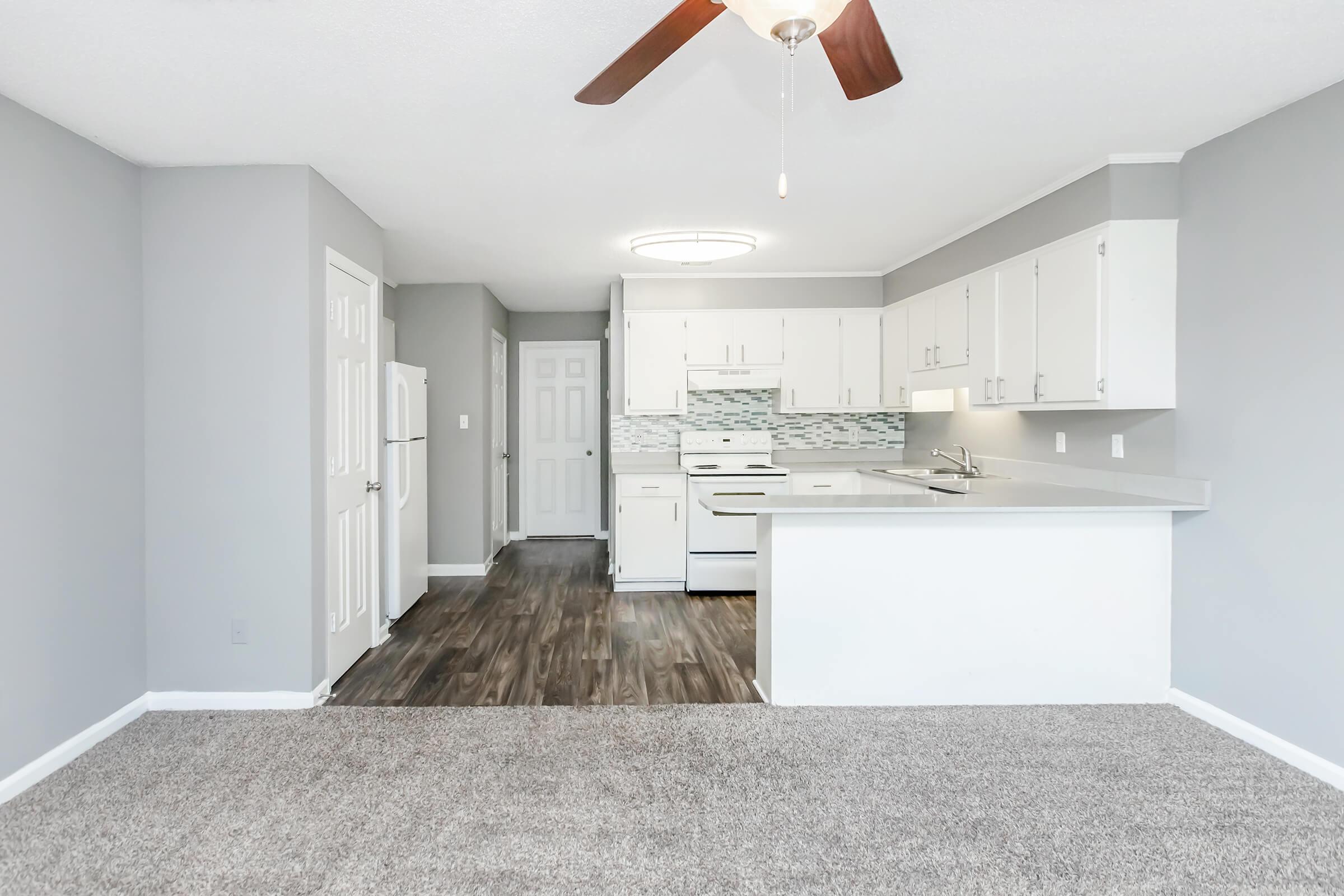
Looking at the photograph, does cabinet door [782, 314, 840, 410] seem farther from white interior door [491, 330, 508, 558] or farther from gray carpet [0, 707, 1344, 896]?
gray carpet [0, 707, 1344, 896]

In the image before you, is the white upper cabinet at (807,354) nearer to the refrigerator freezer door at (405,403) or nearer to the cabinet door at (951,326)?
the cabinet door at (951,326)

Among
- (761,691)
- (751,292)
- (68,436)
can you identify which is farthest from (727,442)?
(68,436)

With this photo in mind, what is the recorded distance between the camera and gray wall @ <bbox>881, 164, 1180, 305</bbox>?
3035 mm

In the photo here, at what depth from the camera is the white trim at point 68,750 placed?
2.38 metres

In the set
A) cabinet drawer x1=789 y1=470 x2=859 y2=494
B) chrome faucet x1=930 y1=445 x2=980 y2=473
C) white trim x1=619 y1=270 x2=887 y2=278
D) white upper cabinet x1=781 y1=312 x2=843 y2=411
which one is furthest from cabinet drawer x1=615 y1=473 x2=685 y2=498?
chrome faucet x1=930 y1=445 x2=980 y2=473

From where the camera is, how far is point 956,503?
3004 millimetres

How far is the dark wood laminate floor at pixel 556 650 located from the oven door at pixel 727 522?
36 cm

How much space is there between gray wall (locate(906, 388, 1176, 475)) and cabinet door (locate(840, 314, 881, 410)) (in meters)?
0.46

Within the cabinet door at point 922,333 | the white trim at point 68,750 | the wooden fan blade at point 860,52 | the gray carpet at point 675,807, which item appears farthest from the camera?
the cabinet door at point 922,333

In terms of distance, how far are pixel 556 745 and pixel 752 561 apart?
8.62 ft

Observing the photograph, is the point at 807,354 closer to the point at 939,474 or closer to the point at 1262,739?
the point at 939,474

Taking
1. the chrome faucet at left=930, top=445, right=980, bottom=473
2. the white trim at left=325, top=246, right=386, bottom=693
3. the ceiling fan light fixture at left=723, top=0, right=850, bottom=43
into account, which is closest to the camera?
the ceiling fan light fixture at left=723, top=0, right=850, bottom=43

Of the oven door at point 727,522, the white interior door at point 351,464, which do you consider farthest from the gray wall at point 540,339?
the white interior door at point 351,464

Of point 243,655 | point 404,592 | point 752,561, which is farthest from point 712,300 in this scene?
point 243,655
